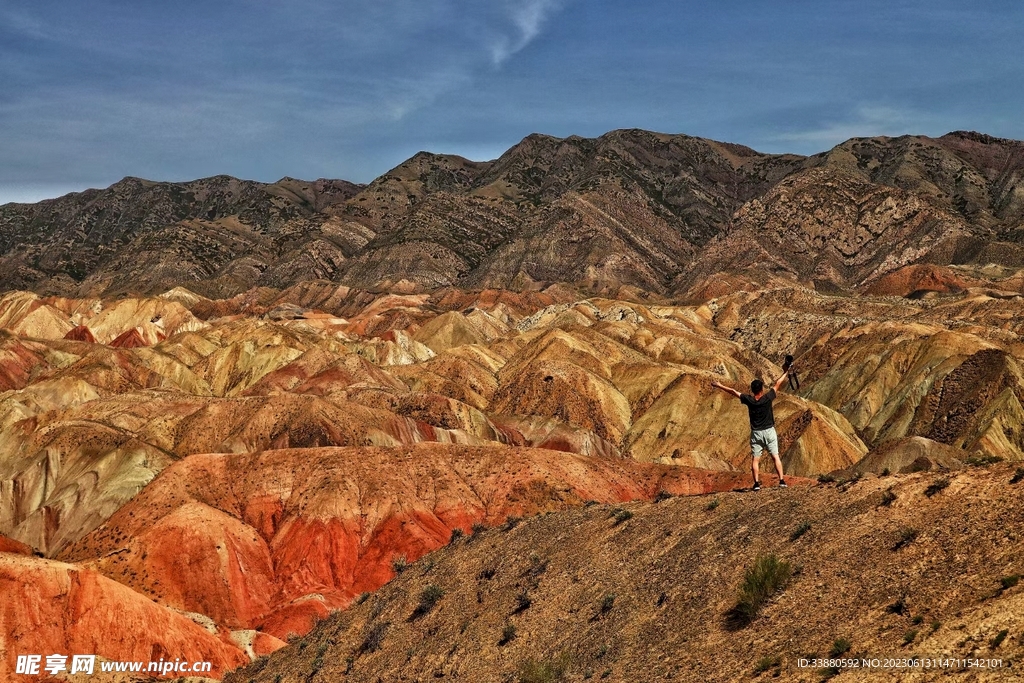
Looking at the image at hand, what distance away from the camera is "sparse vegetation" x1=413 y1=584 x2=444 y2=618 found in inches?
871

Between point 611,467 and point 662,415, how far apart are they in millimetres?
33953

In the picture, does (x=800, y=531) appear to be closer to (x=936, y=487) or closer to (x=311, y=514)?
(x=936, y=487)

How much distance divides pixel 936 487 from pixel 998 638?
5.17 m

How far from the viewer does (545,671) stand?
52.9ft

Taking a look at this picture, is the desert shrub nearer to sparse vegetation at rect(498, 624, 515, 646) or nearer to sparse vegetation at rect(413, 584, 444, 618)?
sparse vegetation at rect(413, 584, 444, 618)

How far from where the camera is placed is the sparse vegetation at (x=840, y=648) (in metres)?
12.4

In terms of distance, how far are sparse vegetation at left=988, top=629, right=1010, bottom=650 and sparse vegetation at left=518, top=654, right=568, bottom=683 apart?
7.24 meters

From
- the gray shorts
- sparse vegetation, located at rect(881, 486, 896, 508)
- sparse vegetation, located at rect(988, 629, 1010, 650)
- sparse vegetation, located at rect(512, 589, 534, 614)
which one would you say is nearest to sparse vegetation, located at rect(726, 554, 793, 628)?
sparse vegetation, located at rect(881, 486, 896, 508)

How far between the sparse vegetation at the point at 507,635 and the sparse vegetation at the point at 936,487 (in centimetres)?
859

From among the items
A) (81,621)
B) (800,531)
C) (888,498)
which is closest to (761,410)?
(800,531)

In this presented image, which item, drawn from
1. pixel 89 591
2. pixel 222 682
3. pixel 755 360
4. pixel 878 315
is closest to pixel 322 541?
pixel 89 591

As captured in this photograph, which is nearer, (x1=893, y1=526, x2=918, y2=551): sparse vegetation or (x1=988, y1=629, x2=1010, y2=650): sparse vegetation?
(x1=988, y1=629, x2=1010, y2=650): sparse vegetation

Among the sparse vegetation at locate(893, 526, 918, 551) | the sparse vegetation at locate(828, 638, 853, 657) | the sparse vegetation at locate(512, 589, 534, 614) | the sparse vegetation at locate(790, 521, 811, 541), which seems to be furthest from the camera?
the sparse vegetation at locate(512, 589, 534, 614)

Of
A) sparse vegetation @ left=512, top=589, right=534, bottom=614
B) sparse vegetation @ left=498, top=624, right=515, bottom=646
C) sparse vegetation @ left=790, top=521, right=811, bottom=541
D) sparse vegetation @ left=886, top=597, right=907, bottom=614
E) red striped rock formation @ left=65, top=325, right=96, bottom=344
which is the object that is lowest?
sparse vegetation @ left=498, top=624, right=515, bottom=646
